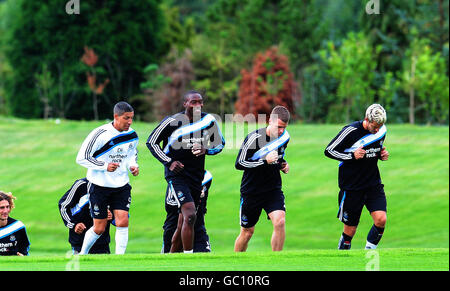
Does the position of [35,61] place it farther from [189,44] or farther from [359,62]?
[359,62]

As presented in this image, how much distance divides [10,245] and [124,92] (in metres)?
72.0

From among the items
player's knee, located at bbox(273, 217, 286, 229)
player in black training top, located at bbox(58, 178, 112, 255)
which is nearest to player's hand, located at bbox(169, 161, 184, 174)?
player's knee, located at bbox(273, 217, 286, 229)

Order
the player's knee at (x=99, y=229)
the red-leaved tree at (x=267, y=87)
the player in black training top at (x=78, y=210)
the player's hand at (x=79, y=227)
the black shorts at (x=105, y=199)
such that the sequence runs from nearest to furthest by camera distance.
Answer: the black shorts at (x=105, y=199) → the player's knee at (x=99, y=229) → the player in black training top at (x=78, y=210) → the player's hand at (x=79, y=227) → the red-leaved tree at (x=267, y=87)

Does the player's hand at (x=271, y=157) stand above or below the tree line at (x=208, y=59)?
above

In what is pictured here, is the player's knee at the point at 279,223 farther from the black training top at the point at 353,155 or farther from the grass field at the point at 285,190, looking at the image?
the grass field at the point at 285,190

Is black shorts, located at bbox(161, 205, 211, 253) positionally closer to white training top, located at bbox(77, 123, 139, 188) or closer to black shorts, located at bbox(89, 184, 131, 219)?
black shorts, located at bbox(89, 184, 131, 219)

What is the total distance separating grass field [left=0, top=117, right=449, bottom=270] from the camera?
37.4m

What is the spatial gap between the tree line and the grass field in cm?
2003

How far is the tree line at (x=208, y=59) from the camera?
260 ft

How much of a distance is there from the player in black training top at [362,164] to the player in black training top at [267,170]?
2.87 ft

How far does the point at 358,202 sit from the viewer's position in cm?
1573

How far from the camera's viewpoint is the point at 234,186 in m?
45.6

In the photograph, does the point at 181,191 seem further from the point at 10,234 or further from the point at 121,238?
the point at 10,234

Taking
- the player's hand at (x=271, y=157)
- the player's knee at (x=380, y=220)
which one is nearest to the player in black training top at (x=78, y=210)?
the player's hand at (x=271, y=157)
